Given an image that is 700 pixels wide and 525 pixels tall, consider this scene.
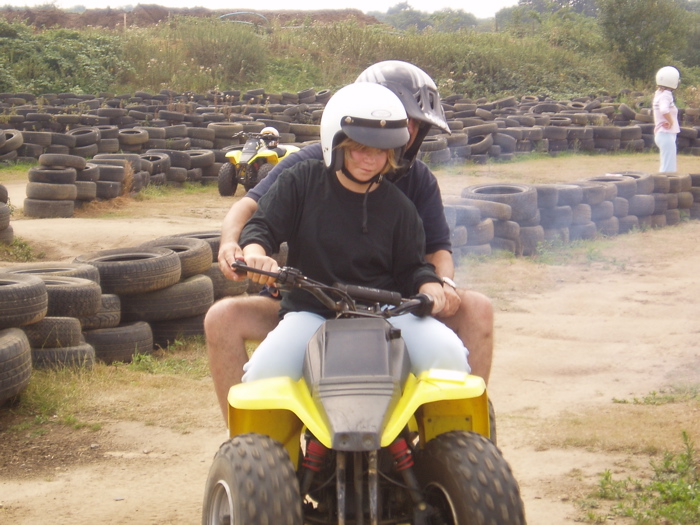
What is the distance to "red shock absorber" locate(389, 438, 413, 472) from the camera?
2770 mm

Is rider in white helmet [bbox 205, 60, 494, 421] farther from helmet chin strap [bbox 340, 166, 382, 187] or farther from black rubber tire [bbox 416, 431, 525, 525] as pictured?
black rubber tire [bbox 416, 431, 525, 525]

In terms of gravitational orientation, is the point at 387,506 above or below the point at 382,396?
below

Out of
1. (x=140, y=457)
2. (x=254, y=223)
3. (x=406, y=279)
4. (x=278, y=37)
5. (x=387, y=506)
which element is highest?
(x=278, y=37)

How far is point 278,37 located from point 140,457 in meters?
32.1

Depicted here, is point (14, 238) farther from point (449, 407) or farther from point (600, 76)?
point (600, 76)

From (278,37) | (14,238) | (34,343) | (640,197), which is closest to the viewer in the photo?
(34,343)

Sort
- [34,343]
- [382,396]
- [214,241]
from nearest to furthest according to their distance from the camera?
1. [382,396]
2. [34,343]
3. [214,241]

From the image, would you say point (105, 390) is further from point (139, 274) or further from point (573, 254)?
point (573, 254)

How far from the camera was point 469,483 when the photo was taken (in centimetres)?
257

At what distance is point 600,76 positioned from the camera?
108 ft

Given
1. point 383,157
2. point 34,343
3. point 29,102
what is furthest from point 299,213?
point 29,102

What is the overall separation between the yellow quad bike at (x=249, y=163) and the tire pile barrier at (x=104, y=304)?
6.91 metres

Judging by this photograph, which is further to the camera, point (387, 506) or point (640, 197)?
point (640, 197)

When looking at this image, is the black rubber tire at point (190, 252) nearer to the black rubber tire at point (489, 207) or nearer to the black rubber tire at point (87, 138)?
the black rubber tire at point (489, 207)
